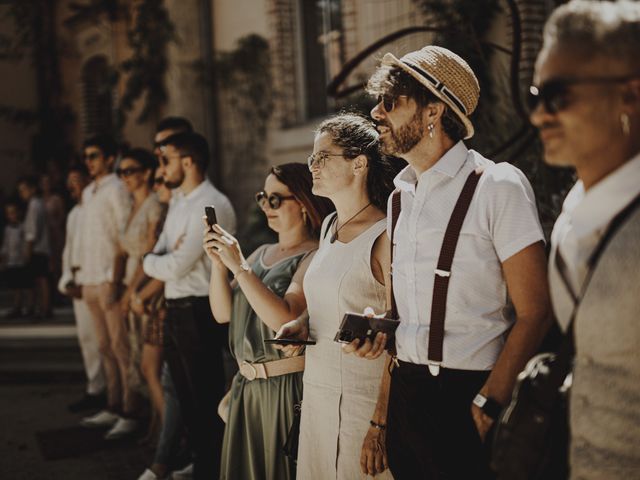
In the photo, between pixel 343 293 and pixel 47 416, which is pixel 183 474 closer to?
pixel 343 293

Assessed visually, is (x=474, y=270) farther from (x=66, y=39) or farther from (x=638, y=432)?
(x=66, y=39)

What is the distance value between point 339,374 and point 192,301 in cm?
186

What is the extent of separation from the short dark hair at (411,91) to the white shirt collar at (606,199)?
0.87 m

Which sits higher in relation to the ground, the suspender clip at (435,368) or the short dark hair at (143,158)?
the short dark hair at (143,158)

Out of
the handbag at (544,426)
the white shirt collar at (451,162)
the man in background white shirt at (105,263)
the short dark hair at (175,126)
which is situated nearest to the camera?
the handbag at (544,426)

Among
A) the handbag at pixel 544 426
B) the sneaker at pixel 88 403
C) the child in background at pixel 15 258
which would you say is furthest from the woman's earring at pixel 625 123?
the child in background at pixel 15 258

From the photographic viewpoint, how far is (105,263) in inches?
264

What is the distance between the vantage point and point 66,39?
1727cm

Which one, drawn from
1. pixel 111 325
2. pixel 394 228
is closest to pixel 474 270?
pixel 394 228

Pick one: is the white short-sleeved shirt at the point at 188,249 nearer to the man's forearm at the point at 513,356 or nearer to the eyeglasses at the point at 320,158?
the eyeglasses at the point at 320,158

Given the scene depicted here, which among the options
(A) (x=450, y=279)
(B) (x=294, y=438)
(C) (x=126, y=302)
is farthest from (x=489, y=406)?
(C) (x=126, y=302)

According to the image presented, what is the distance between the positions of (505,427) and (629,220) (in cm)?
60

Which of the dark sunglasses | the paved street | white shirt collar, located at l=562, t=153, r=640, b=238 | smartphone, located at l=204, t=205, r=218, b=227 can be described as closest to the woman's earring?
white shirt collar, located at l=562, t=153, r=640, b=238

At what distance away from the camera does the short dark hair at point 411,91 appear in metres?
2.63
